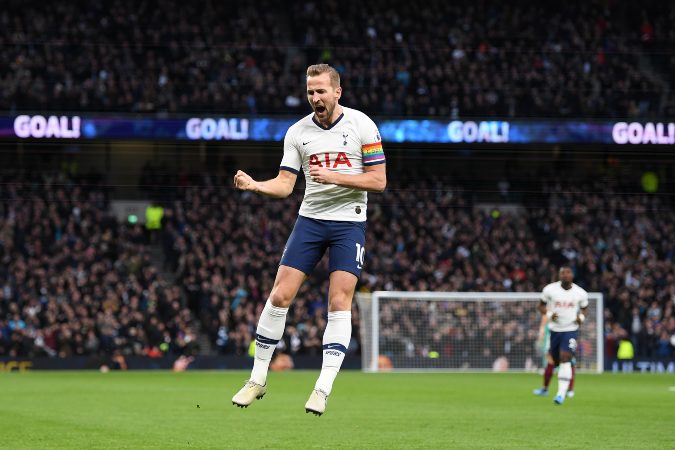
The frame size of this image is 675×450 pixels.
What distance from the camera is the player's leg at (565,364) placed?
18594mm

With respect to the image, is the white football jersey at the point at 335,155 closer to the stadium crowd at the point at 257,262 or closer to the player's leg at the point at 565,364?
the player's leg at the point at 565,364

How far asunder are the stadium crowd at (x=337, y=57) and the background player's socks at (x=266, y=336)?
24181 mm

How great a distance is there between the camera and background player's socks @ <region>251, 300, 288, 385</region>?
27.9 feet

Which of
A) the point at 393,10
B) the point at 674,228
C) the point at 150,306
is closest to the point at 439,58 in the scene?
the point at 393,10

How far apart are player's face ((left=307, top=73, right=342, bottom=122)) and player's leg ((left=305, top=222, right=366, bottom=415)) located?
0.84 meters

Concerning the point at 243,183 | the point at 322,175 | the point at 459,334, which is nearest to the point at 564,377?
the point at 322,175

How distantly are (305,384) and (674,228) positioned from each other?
16643 mm

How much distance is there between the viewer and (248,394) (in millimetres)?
8352

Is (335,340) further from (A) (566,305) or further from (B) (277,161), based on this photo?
(B) (277,161)

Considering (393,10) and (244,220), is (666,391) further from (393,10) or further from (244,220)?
(393,10)

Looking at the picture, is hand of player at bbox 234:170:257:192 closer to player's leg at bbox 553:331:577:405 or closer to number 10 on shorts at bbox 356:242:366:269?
number 10 on shorts at bbox 356:242:366:269

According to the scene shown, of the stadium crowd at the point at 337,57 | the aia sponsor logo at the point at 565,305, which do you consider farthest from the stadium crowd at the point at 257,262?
the aia sponsor logo at the point at 565,305

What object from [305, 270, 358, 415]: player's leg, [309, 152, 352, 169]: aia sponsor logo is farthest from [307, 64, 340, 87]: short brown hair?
[305, 270, 358, 415]: player's leg

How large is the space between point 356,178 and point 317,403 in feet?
5.15
